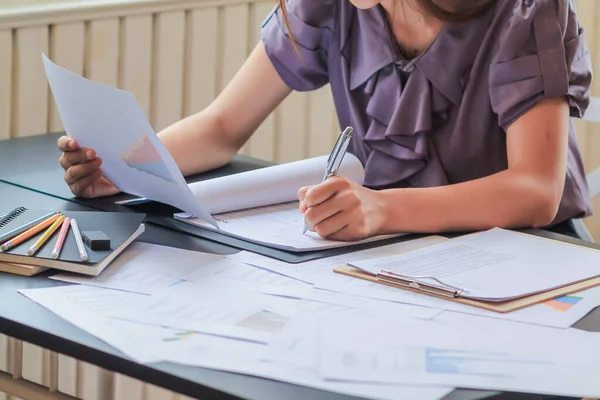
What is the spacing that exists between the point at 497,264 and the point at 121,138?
19.9 inches

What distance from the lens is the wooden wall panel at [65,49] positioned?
1991 mm

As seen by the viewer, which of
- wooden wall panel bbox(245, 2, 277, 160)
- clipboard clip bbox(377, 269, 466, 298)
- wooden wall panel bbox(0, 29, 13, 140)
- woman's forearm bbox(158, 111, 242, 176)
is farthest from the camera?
wooden wall panel bbox(245, 2, 277, 160)

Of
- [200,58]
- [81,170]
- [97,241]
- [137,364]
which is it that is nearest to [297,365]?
[137,364]

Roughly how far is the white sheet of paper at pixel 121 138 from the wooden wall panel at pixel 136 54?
2.52 ft

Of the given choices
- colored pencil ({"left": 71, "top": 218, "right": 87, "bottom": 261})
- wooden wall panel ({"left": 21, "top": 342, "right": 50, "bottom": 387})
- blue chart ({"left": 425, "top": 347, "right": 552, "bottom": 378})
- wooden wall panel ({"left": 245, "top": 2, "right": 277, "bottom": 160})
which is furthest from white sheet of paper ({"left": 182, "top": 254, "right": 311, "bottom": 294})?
wooden wall panel ({"left": 245, "top": 2, "right": 277, "bottom": 160})

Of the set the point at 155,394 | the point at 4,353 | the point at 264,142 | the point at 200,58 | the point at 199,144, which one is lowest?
the point at 155,394

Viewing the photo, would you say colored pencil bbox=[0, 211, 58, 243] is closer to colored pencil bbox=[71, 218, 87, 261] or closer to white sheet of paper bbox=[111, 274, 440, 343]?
colored pencil bbox=[71, 218, 87, 261]

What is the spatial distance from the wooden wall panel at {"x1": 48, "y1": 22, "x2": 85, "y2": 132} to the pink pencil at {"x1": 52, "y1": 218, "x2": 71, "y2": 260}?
92 centimetres

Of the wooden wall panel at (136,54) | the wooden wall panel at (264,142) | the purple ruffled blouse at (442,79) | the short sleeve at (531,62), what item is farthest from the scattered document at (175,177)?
the wooden wall panel at (264,142)

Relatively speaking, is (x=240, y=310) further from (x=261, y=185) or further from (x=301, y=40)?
(x=301, y=40)

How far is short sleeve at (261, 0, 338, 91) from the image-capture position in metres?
1.57

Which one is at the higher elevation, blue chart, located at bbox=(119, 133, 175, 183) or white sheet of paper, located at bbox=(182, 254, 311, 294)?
blue chart, located at bbox=(119, 133, 175, 183)

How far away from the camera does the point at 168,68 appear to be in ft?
7.27

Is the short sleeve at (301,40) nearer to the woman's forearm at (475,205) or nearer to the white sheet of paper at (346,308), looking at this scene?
the woman's forearm at (475,205)
